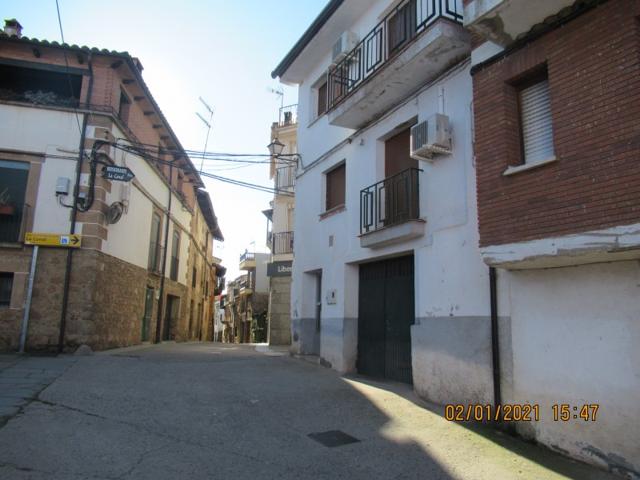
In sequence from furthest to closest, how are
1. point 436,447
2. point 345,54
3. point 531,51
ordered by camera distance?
point 345,54 → point 531,51 → point 436,447

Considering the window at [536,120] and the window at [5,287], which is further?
the window at [5,287]

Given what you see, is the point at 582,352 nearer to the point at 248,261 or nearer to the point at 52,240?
the point at 52,240

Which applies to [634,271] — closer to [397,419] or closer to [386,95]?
[397,419]

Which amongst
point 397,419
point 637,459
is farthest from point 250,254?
point 637,459

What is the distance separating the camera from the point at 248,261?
112 feet

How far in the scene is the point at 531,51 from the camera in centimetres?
537

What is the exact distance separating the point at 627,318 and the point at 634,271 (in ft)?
1.46

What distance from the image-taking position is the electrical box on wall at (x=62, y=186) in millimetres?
11297

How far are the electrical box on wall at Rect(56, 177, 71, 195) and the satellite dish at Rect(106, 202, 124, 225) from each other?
3.49 ft

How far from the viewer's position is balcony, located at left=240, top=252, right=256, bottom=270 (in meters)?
33.7

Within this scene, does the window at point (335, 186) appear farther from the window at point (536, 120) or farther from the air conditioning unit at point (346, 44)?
the window at point (536, 120)

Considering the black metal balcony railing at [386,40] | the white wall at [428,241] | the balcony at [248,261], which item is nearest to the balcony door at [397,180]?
the white wall at [428,241]

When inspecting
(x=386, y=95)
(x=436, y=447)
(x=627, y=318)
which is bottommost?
(x=436, y=447)

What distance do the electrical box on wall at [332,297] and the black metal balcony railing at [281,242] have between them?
10637 mm
